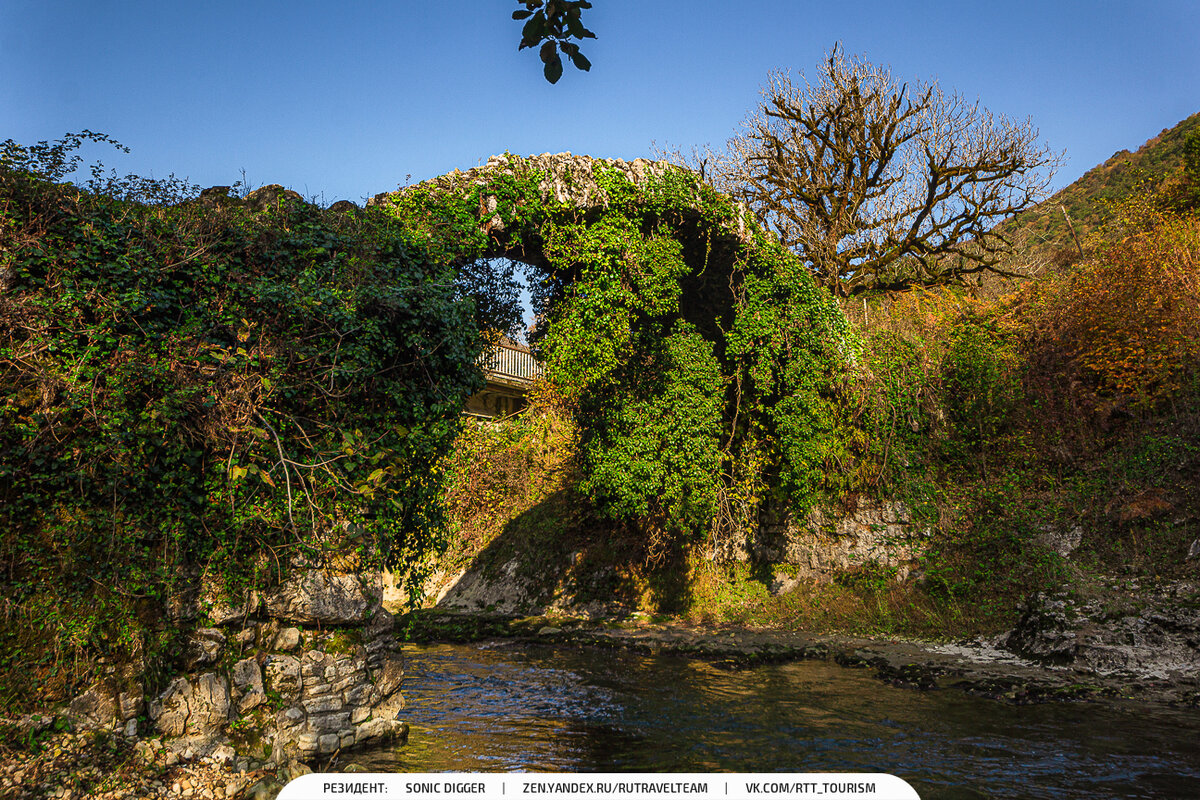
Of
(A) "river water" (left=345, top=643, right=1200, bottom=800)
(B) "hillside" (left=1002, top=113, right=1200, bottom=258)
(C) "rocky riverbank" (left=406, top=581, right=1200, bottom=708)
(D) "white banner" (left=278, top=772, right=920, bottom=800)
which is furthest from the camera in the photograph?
(B) "hillside" (left=1002, top=113, right=1200, bottom=258)

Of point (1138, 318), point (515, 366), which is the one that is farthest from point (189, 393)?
point (515, 366)

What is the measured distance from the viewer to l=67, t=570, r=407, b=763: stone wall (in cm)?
695

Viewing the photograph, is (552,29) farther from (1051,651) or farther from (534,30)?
(1051,651)

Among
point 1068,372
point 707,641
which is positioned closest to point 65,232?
point 707,641

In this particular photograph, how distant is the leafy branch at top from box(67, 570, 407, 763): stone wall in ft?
20.0

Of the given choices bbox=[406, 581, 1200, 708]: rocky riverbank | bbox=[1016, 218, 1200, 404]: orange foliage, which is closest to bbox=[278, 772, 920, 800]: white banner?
bbox=[406, 581, 1200, 708]: rocky riverbank

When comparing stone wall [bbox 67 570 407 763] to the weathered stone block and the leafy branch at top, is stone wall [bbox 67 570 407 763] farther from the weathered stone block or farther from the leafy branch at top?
the leafy branch at top

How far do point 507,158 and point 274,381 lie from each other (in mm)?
6122

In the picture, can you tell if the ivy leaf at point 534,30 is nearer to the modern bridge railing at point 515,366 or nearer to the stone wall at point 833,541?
the stone wall at point 833,541

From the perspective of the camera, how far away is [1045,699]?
9547mm

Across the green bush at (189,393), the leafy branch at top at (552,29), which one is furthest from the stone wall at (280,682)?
the leafy branch at top at (552,29)

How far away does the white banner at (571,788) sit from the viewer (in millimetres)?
3508

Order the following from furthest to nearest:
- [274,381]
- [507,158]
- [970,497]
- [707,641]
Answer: [970,497] < [707,641] < [507,158] < [274,381]

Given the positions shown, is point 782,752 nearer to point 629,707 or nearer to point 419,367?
point 629,707
